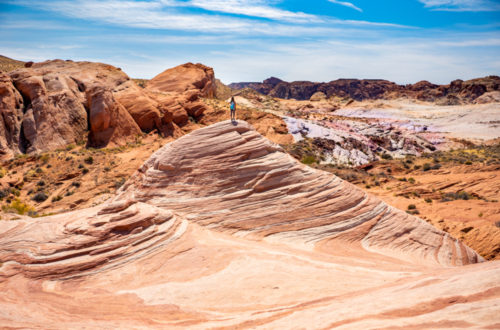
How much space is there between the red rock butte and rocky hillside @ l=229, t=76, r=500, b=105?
331 feet

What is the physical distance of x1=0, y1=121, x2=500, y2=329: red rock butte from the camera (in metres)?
5.20

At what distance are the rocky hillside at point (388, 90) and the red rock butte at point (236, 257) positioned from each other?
100928mm

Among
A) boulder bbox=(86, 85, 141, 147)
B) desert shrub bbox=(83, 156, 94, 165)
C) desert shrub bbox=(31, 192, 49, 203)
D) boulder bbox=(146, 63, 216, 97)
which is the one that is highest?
boulder bbox=(146, 63, 216, 97)

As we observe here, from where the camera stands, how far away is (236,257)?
26.0 ft

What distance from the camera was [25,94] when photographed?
3172cm

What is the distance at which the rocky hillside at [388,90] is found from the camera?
98812 millimetres

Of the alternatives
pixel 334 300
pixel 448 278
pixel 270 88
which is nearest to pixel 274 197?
pixel 334 300

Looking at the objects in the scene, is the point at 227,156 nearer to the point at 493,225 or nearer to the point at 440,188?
the point at 493,225

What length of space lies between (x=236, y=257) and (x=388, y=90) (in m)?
138

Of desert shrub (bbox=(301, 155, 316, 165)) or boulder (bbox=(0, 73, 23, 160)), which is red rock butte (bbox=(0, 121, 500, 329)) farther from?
boulder (bbox=(0, 73, 23, 160))

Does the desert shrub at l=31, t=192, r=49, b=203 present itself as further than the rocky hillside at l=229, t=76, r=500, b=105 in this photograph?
No

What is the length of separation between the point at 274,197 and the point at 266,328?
5.31m

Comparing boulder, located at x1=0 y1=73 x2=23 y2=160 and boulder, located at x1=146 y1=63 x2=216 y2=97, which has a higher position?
boulder, located at x1=146 y1=63 x2=216 y2=97

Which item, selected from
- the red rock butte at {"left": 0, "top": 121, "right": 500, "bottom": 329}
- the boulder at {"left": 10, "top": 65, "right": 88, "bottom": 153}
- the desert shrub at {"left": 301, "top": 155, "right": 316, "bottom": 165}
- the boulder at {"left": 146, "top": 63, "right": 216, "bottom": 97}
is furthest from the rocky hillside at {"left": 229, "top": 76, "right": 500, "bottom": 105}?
the red rock butte at {"left": 0, "top": 121, "right": 500, "bottom": 329}
